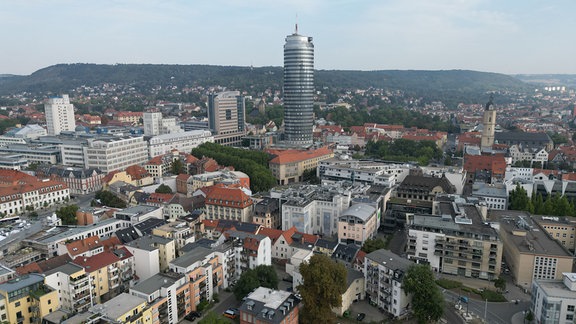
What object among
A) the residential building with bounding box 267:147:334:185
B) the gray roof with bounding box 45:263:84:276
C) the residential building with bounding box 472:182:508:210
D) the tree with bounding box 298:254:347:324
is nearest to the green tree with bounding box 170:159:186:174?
the residential building with bounding box 267:147:334:185

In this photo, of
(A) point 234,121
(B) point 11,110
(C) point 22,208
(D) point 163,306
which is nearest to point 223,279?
(D) point 163,306

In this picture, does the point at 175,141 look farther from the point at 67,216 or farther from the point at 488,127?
the point at 488,127

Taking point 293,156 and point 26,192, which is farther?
point 293,156

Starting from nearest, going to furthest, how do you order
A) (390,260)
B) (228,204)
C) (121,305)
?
1. (121,305)
2. (390,260)
3. (228,204)

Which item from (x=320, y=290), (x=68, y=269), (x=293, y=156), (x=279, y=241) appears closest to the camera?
(x=320, y=290)

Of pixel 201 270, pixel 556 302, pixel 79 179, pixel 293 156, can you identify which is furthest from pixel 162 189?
pixel 556 302

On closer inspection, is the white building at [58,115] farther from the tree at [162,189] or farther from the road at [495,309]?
the road at [495,309]

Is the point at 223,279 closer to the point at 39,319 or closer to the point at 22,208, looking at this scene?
the point at 39,319

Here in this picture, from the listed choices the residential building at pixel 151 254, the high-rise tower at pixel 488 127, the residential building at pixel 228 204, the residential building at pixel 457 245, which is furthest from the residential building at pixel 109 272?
the high-rise tower at pixel 488 127

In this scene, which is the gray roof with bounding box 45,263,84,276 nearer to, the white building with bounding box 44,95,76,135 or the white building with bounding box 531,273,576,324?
the white building with bounding box 531,273,576,324
